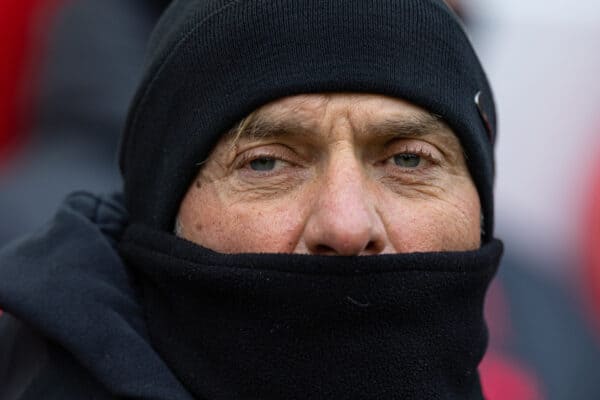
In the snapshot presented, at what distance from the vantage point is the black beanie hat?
2.30 meters

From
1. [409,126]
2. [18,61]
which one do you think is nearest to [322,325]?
[409,126]

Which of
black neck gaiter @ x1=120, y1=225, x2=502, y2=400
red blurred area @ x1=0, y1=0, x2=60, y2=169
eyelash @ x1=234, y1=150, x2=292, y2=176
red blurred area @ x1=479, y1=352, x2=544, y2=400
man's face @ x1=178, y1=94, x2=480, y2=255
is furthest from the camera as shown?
red blurred area @ x1=0, y1=0, x2=60, y2=169

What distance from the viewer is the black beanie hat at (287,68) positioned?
230 cm

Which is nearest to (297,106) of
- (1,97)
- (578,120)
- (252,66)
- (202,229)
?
(252,66)

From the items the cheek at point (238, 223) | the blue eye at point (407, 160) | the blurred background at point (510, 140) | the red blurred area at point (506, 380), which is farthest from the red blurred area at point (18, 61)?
the blue eye at point (407, 160)

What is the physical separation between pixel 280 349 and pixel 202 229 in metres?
0.40

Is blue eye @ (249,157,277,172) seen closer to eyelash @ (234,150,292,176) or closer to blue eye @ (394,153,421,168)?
eyelash @ (234,150,292,176)

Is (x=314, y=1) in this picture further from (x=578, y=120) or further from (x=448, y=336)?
(x=578, y=120)

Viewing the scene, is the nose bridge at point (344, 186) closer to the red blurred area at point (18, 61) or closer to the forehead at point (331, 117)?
the forehead at point (331, 117)

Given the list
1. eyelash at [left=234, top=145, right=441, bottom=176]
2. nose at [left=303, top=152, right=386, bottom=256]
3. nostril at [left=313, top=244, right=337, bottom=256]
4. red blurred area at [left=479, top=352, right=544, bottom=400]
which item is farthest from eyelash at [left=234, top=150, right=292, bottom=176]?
red blurred area at [left=479, top=352, right=544, bottom=400]

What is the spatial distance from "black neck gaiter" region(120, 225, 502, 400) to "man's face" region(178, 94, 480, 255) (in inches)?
3.1

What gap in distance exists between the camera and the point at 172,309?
235 cm

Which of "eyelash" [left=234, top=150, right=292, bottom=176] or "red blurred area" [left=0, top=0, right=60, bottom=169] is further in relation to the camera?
"red blurred area" [left=0, top=0, right=60, bottom=169]

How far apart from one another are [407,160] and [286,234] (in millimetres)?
390
